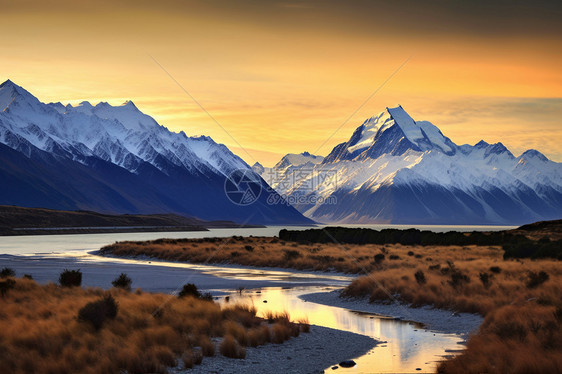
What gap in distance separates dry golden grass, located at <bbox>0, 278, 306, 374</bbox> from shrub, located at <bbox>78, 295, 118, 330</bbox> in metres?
0.22

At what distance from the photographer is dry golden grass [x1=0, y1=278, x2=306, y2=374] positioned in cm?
1784

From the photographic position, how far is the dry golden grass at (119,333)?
17844 mm

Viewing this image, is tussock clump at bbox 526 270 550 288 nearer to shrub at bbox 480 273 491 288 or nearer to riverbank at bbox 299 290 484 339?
shrub at bbox 480 273 491 288

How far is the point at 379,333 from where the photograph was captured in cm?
2650

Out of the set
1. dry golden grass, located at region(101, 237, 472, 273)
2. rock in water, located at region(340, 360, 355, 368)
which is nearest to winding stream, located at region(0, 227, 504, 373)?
rock in water, located at region(340, 360, 355, 368)

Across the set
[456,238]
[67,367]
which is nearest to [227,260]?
[456,238]

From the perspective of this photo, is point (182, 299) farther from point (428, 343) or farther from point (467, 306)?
point (467, 306)

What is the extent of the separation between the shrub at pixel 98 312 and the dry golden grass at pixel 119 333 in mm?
223

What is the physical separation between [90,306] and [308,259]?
44557mm

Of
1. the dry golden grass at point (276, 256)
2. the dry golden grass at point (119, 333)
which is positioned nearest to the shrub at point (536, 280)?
the dry golden grass at point (119, 333)

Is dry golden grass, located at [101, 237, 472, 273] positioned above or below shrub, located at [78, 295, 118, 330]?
above

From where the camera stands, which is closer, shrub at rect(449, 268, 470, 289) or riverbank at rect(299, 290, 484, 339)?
riverbank at rect(299, 290, 484, 339)

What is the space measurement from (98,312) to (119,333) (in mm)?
1376

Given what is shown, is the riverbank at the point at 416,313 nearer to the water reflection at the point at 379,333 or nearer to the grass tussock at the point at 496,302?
the grass tussock at the point at 496,302
